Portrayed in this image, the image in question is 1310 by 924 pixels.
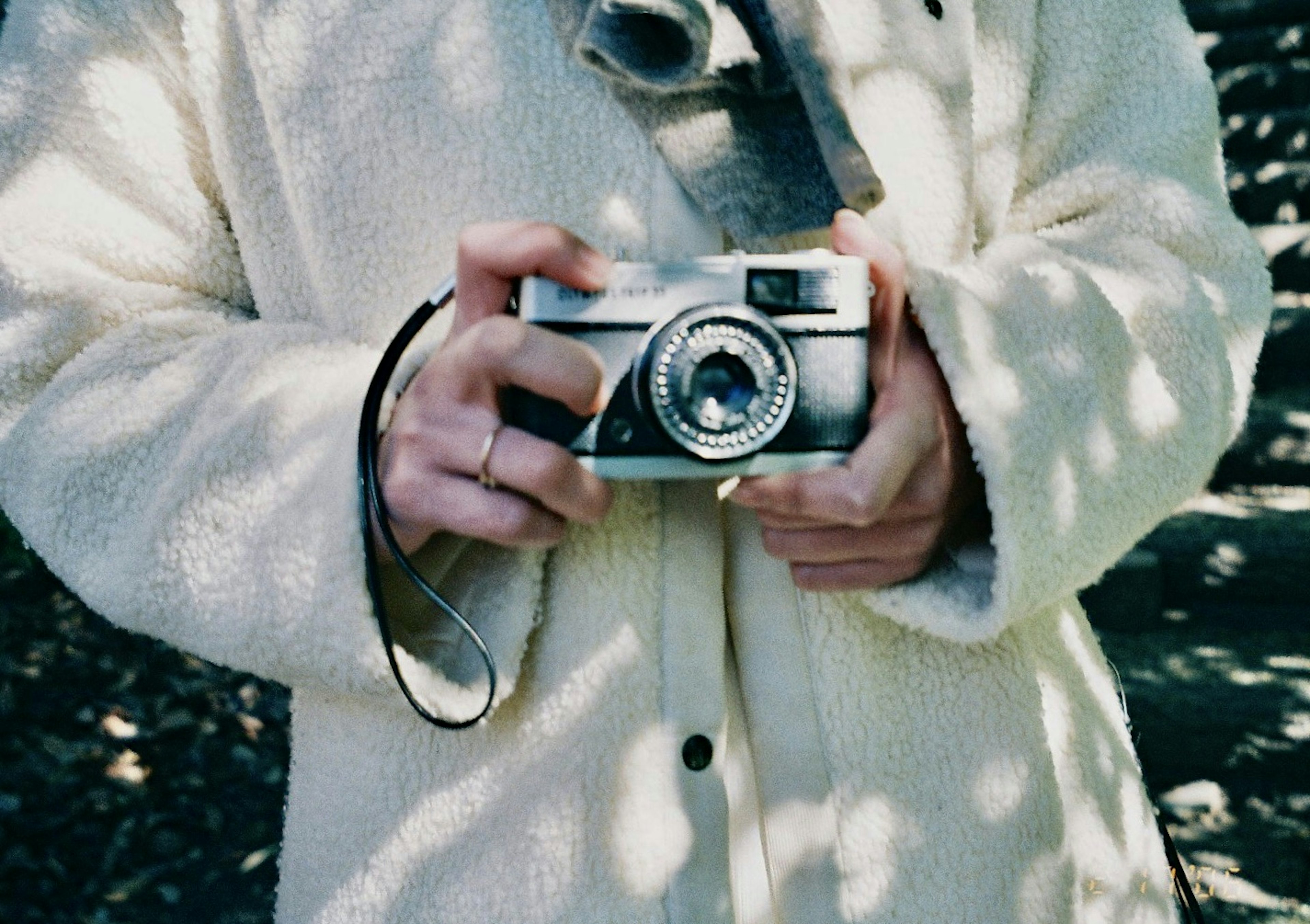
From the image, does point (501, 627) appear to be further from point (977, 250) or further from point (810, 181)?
point (977, 250)

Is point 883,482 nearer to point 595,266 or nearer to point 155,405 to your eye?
point 595,266

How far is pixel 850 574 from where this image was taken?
81 cm

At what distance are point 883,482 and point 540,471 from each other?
0.76 feet

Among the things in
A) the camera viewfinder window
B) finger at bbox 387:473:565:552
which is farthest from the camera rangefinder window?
finger at bbox 387:473:565:552

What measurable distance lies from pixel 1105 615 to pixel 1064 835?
247cm

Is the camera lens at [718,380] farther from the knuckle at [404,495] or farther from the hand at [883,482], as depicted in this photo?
the knuckle at [404,495]

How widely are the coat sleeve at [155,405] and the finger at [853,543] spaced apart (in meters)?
0.19

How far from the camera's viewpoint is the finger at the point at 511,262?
0.72 meters

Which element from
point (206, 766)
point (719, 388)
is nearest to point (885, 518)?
point (719, 388)

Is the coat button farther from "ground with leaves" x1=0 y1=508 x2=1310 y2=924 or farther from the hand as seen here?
"ground with leaves" x1=0 y1=508 x2=1310 y2=924

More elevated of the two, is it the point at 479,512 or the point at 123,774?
the point at 479,512

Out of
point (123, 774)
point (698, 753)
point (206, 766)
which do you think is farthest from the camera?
point (206, 766)

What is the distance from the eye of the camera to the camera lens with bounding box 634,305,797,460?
0.75m

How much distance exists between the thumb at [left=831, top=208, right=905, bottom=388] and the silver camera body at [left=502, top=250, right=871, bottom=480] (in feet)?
0.05
